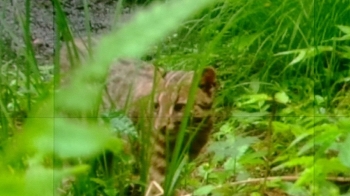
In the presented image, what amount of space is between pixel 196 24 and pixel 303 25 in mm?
376

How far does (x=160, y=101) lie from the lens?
117cm

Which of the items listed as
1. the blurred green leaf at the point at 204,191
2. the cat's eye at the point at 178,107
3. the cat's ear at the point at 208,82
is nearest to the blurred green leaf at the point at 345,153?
the blurred green leaf at the point at 204,191

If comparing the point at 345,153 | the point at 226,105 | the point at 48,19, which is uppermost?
the point at 345,153

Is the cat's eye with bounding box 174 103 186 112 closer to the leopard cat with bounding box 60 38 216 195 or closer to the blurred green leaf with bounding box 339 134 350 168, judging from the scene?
the leopard cat with bounding box 60 38 216 195

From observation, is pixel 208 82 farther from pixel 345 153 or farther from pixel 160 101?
pixel 345 153

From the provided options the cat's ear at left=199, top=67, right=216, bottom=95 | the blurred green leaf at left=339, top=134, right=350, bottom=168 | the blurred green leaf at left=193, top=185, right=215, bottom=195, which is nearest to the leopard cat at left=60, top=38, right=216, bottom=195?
the cat's ear at left=199, top=67, right=216, bottom=95

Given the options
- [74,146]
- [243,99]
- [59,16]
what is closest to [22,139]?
[74,146]

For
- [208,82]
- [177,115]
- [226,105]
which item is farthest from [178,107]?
[226,105]

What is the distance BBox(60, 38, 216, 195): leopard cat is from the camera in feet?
3.29

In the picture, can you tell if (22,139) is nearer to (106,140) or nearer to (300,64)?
(106,140)

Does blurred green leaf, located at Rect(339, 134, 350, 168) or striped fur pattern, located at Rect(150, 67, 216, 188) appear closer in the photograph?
blurred green leaf, located at Rect(339, 134, 350, 168)

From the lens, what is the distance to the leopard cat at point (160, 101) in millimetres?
1003

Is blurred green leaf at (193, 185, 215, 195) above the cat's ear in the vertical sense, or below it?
below

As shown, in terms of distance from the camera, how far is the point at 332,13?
1.68 metres
